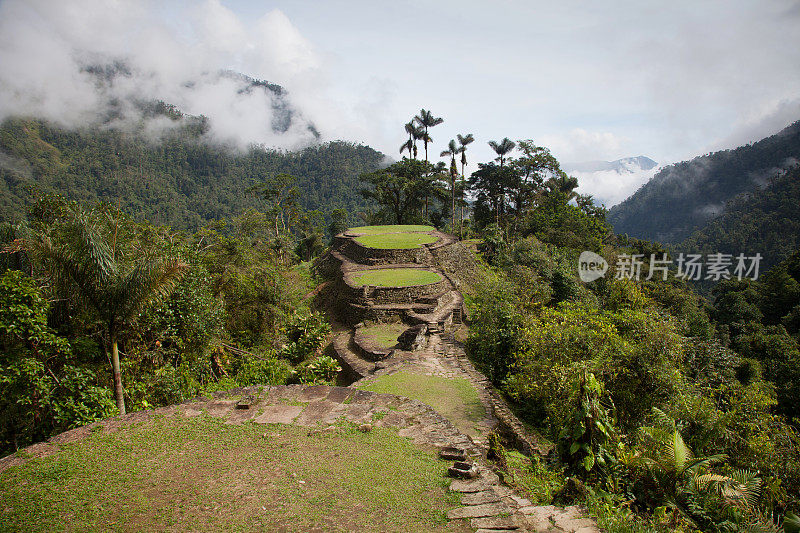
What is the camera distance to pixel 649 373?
7.54m

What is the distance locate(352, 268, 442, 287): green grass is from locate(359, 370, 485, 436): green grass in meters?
7.43

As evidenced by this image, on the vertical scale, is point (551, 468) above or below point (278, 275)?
below

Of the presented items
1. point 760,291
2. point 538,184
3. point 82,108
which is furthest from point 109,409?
point 82,108

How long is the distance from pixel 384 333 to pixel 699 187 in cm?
10855

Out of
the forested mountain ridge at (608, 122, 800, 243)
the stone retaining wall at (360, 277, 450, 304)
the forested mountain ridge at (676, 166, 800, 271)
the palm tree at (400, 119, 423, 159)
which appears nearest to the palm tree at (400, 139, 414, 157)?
the palm tree at (400, 119, 423, 159)

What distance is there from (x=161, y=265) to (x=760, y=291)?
139ft

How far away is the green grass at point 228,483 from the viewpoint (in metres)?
3.92

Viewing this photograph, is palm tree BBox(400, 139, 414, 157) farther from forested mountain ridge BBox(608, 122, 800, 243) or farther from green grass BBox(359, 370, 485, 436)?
forested mountain ridge BBox(608, 122, 800, 243)

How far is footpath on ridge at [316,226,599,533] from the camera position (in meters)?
4.33

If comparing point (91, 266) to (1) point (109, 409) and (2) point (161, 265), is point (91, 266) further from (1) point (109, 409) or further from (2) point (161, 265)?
(1) point (109, 409)

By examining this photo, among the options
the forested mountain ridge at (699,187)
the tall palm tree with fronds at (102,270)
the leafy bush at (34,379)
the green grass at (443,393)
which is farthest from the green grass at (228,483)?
the forested mountain ridge at (699,187)

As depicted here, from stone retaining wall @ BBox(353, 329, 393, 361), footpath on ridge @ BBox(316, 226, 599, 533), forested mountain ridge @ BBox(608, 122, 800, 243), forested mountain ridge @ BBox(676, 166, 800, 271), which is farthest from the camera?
forested mountain ridge @ BBox(608, 122, 800, 243)

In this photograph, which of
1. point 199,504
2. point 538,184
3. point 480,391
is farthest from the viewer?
point 538,184

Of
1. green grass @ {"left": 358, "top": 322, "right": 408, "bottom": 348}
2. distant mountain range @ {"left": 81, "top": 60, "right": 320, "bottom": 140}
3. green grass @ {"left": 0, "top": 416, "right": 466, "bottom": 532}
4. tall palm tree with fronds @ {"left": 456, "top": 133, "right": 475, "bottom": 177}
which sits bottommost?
green grass @ {"left": 358, "top": 322, "right": 408, "bottom": 348}
